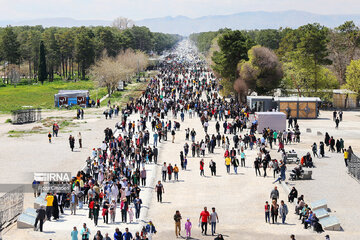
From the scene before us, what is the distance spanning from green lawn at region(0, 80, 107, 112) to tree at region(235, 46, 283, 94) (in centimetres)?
2042

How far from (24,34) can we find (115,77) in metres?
57.4

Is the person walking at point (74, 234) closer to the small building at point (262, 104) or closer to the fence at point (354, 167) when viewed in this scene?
the fence at point (354, 167)

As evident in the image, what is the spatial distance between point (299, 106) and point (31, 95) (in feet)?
153

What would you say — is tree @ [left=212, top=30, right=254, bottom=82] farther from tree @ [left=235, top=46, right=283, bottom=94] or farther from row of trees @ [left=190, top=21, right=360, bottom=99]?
tree @ [left=235, top=46, right=283, bottom=94]

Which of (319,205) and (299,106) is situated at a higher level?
(299,106)

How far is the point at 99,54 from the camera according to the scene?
11112cm

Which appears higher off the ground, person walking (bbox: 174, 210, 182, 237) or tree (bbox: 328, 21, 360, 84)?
tree (bbox: 328, 21, 360, 84)

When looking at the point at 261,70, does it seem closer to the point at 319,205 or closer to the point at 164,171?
the point at 164,171

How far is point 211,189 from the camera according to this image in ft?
76.0

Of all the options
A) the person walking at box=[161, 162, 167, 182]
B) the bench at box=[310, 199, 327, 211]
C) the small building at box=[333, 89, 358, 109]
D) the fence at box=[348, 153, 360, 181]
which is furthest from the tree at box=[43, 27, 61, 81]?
the bench at box=[310, 199, 327, 211]

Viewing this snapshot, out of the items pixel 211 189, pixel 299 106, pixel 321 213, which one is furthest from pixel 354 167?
pixel 299 106

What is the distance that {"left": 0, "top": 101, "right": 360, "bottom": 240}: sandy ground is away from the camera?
691 inches

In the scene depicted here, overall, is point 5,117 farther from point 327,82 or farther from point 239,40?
point 327,82

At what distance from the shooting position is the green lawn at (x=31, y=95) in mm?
63688
